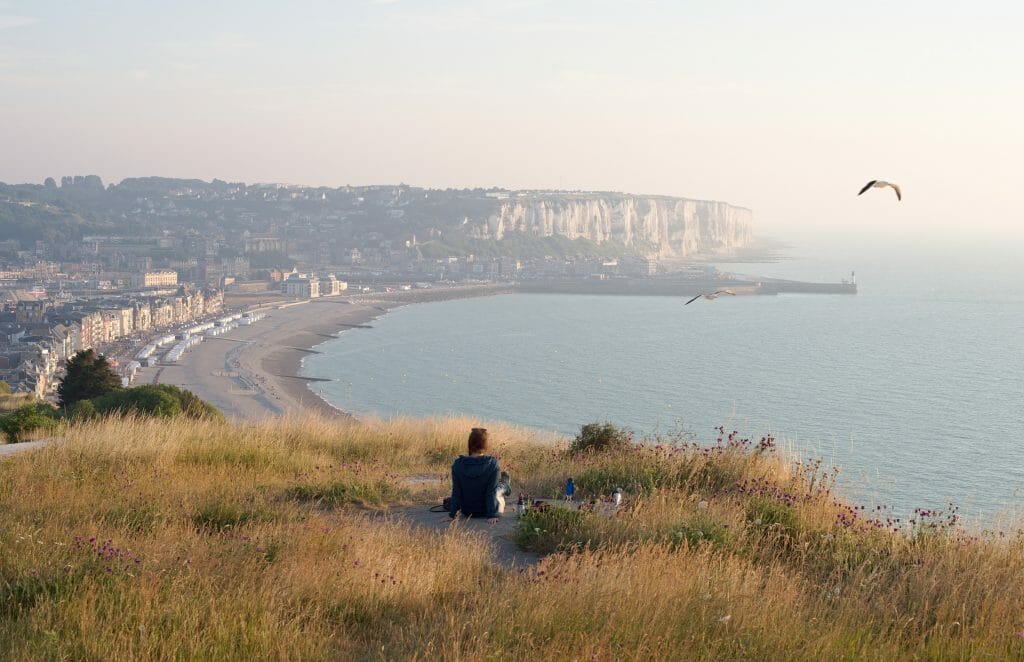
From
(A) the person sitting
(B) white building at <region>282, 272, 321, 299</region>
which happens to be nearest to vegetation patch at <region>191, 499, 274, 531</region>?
(A) the person sitting

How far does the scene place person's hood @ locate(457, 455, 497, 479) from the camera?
695 cm

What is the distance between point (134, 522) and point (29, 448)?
14.1ft

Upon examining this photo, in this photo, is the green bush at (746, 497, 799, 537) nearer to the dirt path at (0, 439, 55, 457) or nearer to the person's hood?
the person's hood

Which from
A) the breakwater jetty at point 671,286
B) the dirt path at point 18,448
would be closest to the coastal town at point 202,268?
the breakwater jetty at point 671,286

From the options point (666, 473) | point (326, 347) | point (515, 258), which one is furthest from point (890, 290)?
point (666, 473)

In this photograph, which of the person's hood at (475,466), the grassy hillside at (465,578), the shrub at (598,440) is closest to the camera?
the grassy hillside at (465,578)

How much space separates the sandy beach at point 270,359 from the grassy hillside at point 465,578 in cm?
3352

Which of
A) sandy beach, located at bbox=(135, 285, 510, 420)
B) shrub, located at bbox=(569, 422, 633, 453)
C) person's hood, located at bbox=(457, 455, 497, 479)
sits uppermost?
person's hood, located at bbox=(457, 455, 497, 479)

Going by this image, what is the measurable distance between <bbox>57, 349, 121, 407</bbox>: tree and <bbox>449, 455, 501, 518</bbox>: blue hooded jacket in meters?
22.1

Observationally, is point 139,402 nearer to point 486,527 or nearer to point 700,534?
point 486,527

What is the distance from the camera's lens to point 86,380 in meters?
27.0

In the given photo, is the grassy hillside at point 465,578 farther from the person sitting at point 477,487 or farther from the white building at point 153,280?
the white building at point 153,280

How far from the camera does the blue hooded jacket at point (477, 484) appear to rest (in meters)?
6.96

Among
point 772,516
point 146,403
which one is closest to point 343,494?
point 772,516
